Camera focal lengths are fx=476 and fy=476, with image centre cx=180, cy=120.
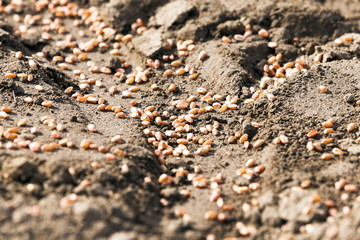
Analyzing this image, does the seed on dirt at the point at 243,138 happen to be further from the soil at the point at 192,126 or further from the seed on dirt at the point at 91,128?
the seed on dirt at the point at 91,128

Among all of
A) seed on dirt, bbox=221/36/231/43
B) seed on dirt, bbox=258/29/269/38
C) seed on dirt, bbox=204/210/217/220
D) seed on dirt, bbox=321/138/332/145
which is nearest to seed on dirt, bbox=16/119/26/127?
seed on dirt, bbox=204/210/217/220

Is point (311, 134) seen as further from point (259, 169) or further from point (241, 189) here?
point (241, 189)

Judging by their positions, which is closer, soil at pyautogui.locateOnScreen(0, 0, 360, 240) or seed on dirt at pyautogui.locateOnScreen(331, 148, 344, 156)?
soil at pyautogui.locateOnScreen(0, 0, 360, 240)

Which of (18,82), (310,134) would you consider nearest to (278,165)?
(310,134)

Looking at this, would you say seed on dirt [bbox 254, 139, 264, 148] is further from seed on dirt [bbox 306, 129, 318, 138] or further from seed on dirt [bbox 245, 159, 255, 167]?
seed on dirt [bbox 306, 129, 318, 138]

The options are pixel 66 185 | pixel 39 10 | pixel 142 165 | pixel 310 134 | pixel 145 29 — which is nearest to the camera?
pixel 66 185

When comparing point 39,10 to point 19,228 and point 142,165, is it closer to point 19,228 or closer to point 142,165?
point 142,165

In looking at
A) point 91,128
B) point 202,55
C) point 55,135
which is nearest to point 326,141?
point 202,55

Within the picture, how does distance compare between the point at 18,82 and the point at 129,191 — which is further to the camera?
the point at 18,82
